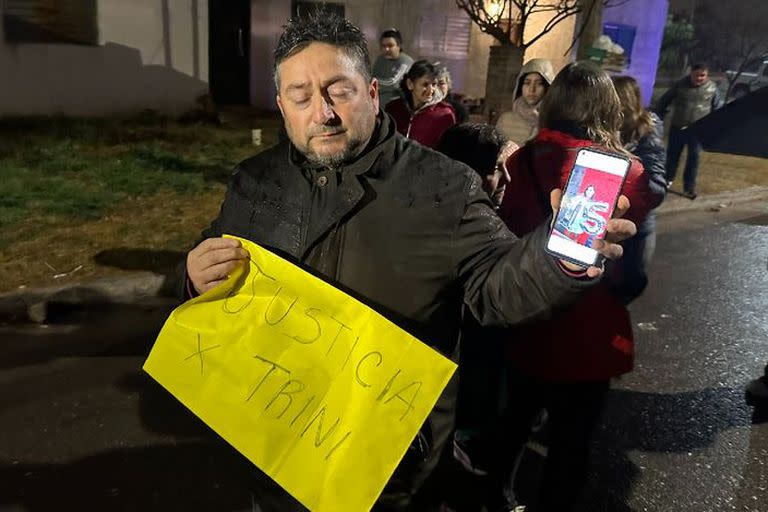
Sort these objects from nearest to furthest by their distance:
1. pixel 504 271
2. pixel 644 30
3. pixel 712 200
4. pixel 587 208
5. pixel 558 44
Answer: pixel 587 208 < pixel 504 271 < pixel 712 200 < pixel 558 44 < pixel 644 30

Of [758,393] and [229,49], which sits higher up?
[229,49]

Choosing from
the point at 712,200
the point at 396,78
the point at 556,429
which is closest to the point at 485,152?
the point at 556,429

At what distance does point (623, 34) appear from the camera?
58.5 feet

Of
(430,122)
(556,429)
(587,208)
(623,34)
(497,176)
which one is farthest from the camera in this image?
(623,34)

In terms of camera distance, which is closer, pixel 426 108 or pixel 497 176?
pixel 497 176

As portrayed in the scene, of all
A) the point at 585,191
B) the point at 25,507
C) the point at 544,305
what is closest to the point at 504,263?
the point at 544,305

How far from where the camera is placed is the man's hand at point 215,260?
159 cm

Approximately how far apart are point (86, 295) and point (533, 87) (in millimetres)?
3637

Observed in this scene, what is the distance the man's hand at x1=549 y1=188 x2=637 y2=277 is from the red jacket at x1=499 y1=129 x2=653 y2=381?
3.11ft

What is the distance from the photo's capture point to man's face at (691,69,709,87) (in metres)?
9.37

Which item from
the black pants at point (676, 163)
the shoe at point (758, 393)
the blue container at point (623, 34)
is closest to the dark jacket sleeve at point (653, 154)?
the shoe at point (758, 393)

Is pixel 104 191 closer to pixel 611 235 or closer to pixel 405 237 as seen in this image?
pixel 405 237

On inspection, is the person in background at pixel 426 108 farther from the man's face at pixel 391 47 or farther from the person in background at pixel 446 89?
the man's face at pixel 391 47

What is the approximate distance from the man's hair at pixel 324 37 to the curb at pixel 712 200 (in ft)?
25.5
